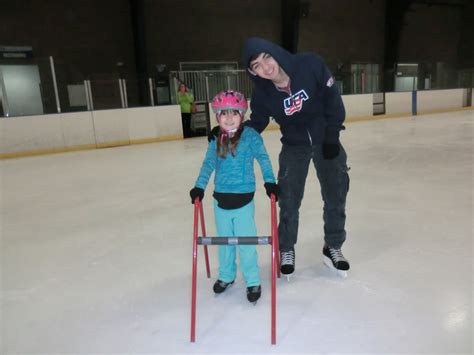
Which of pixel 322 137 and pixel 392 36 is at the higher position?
pixel 392 36

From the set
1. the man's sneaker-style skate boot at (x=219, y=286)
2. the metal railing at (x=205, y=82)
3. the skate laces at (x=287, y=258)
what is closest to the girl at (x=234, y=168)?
the man's sneaker-style skate boot at (x=219, y=286)

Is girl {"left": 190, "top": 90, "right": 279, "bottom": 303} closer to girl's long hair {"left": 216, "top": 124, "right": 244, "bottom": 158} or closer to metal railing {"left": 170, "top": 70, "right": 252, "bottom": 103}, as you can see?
girl's long hair {"left": 216, "top": 124, "right": 244, "bottom": 158}

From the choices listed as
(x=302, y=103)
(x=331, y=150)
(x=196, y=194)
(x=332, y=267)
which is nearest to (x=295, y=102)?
(x=302, y=103)

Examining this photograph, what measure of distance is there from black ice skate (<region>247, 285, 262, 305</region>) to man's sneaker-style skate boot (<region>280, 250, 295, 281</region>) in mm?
191

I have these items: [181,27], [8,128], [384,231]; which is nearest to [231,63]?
[181,27]

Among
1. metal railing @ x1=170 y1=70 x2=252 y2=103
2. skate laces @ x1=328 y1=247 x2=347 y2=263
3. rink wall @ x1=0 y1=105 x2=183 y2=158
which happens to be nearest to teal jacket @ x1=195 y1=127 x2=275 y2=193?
skate laces @ x1=328 y1=247 x2=347 y2=263

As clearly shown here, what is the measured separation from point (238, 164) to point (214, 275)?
0.66 metres

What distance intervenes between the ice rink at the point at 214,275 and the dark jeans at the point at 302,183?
25cm

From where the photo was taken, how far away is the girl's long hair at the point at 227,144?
1.53m

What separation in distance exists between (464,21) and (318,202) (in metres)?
14.9

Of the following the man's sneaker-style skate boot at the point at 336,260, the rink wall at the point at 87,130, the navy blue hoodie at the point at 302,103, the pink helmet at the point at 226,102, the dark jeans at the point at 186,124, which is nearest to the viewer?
the pink helmet at the point at 226,102

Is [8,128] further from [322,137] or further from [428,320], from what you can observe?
[428,320]

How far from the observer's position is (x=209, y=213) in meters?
2.92

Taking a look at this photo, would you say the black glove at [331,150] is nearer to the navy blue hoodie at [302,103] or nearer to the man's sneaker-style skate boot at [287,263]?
the navy blue hoodie at [302,103]
